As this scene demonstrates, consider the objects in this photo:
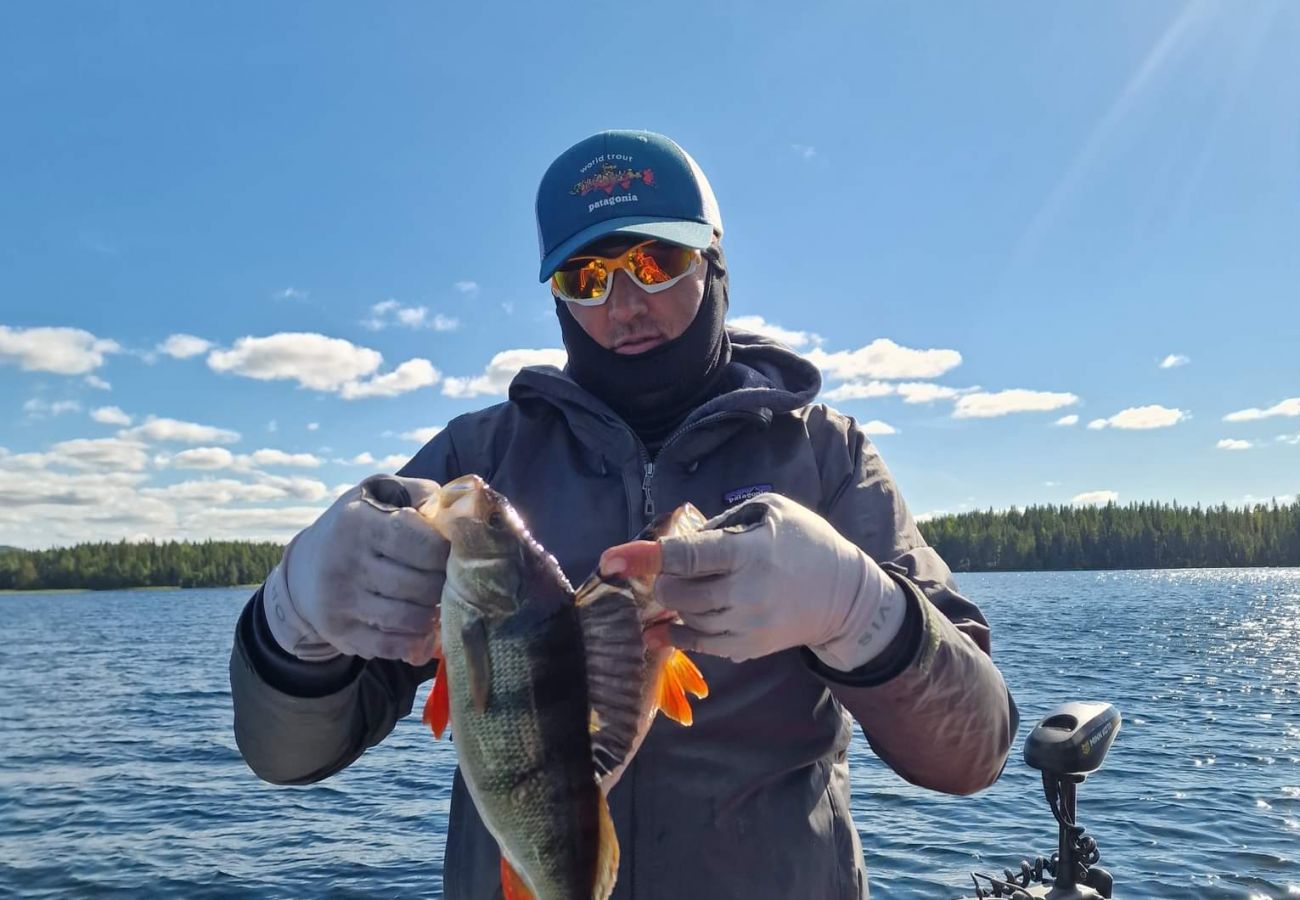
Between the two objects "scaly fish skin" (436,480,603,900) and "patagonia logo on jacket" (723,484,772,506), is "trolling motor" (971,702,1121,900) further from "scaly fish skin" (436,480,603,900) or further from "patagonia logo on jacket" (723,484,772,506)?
"scaly fish skin" (436,480,603,900)

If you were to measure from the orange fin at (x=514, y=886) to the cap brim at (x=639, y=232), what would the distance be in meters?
2.20

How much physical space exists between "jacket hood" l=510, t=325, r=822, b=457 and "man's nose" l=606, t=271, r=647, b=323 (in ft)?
1.10

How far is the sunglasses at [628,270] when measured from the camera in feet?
12.4

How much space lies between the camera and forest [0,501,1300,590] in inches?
4921

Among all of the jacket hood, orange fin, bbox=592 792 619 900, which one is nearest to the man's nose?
the jacket hood

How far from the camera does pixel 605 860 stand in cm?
264

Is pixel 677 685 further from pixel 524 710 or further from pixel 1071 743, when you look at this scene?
pixel 1071 743

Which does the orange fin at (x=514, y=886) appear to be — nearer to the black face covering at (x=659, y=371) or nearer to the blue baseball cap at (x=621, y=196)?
the black face covering at (x=659, y=371)

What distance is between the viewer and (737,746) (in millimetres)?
3205

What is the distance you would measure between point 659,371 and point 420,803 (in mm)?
14130

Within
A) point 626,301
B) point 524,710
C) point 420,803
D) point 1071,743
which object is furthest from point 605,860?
point 420,803

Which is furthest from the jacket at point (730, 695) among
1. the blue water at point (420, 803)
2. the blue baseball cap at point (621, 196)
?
the blue water at point (420, 803)

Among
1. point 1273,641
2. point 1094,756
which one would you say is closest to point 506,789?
point 1094,756

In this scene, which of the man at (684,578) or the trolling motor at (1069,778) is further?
the trolling motor at (1069,778)
